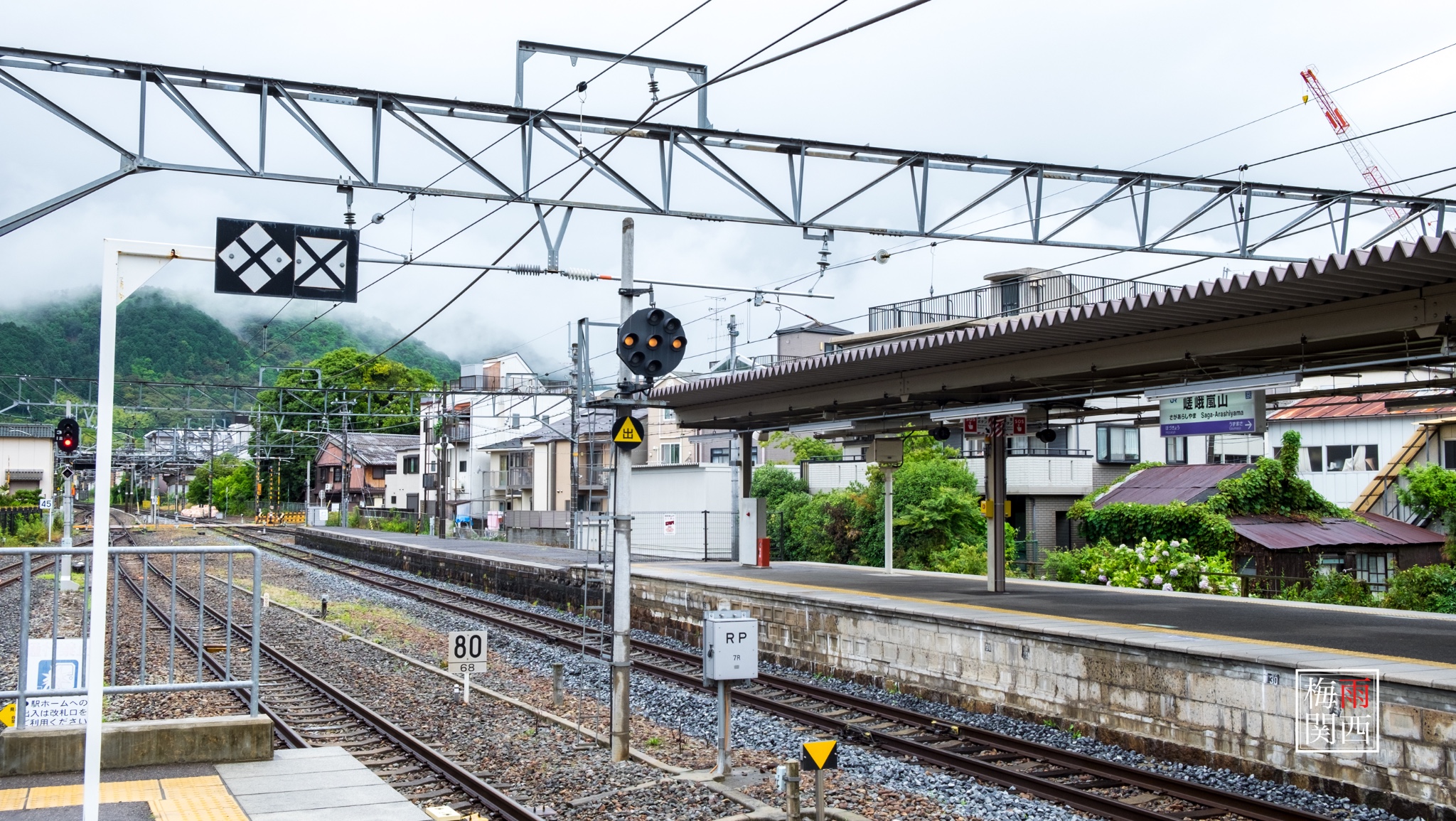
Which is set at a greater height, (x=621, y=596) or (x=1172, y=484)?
(x=1172, y=484)

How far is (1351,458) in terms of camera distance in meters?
31.5

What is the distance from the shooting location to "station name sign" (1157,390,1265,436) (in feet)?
40.3

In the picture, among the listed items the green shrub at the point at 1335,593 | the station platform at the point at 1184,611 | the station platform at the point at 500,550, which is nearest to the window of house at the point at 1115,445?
the station platform at the point at 500,550

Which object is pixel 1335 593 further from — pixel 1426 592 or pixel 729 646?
pixel 729 646

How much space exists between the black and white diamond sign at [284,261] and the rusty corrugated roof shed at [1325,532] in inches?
868

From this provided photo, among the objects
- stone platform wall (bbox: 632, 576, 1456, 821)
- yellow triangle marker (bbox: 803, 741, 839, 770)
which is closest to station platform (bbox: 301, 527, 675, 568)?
stone platform wall (bbox: 632, 576, 1456, 821)

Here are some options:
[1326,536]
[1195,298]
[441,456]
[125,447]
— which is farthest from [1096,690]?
[125,447]

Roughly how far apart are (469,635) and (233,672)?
3.72 m

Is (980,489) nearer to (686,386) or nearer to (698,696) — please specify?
(686,386)

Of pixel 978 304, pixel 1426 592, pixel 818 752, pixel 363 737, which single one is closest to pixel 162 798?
pixel 818 752

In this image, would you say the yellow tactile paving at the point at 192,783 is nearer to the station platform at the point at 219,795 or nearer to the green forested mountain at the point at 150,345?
the station platform at the point at 219,795

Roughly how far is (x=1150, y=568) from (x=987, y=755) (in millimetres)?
12737

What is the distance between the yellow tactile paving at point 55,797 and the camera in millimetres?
6133

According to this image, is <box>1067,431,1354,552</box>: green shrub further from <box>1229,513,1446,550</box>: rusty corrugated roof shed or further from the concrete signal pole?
the concrete signal pole
